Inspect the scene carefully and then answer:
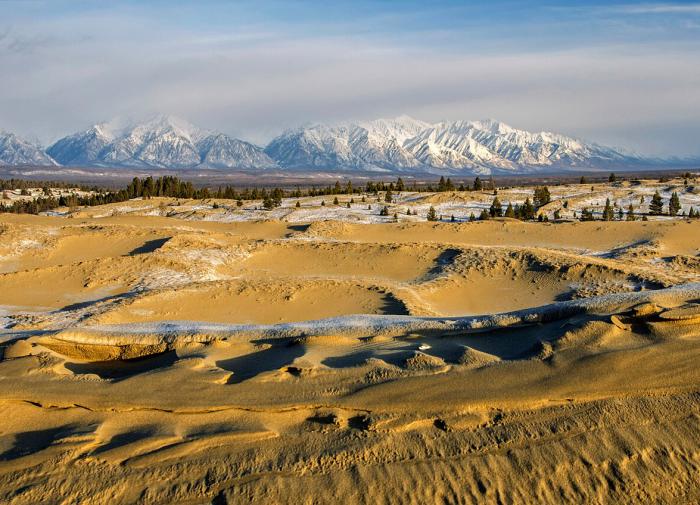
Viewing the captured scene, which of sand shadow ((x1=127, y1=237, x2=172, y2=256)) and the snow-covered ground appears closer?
sand shadow ((x1=127, y1=237, x2=172, y2=256))

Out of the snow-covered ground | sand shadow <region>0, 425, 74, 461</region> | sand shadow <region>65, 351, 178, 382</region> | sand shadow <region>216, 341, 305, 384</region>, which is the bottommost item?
the snow-covered ground

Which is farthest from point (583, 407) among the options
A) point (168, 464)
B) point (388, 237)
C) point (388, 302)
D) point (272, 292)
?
point (388, 237)

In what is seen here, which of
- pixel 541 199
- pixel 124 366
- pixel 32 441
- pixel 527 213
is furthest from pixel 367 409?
pixel 541 199

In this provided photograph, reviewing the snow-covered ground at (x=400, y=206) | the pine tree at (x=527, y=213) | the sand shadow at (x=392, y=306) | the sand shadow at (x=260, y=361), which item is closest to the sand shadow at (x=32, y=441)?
the sand shadow at (x=260, y=361)

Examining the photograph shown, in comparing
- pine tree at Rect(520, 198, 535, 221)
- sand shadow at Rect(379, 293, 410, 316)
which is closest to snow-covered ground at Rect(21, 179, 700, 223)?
pine tree at Rect(520, 198, 535, 221)

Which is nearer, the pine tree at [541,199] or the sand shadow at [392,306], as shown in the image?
the sand shadow at [392,306]

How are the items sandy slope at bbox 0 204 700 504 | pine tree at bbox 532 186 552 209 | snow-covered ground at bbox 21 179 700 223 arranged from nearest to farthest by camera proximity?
sandy slope at bbox 0 204 700 504 → snow-covered ground at bbox 21 179 700 223 → pine tree at bbox 532 186 552 209

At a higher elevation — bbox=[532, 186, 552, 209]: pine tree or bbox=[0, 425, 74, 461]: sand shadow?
bbox=[0, 425, 74, 461]: sand shadow

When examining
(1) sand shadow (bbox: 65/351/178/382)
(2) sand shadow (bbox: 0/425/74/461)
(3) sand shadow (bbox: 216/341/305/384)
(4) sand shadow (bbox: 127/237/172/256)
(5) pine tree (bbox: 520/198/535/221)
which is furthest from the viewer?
(5) pine tree (bbox: 520/198/535/221)

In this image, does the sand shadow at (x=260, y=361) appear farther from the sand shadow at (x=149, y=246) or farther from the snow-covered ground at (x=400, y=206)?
the snow-covered ground at (x=400, y=206)

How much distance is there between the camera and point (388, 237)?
1105 inches

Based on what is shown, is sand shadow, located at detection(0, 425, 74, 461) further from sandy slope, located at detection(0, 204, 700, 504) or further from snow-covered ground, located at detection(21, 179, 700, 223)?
snow-covered ground, located at detection(21, 179, 700, 223)

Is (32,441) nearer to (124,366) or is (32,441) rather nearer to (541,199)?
(124,366)

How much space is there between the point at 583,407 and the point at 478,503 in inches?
53.1
